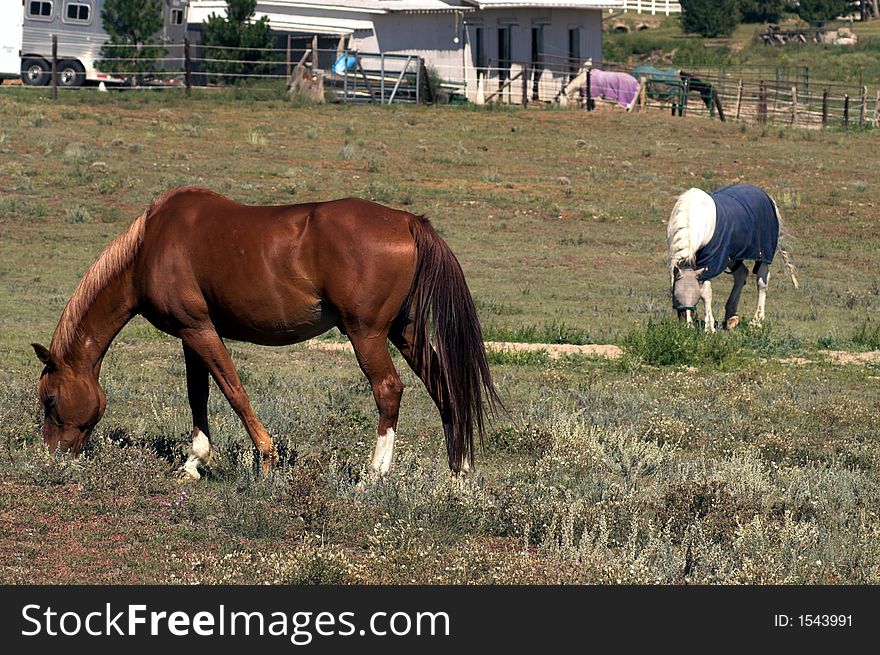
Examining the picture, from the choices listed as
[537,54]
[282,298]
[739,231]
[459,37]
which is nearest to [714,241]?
[739,231]

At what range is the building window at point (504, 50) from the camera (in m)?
42.5

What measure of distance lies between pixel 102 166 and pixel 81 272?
305 inches

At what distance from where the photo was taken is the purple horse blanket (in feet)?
140

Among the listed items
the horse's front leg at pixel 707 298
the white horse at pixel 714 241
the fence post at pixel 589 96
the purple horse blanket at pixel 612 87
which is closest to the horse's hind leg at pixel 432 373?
the white horse at pixel 714 241

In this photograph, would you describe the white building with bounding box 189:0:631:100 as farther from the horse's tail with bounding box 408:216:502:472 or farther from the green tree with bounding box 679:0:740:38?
the horse's tail with bounding box 408:216:502:472

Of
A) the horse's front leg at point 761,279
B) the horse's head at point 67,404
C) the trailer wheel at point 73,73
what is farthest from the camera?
the trailer wheel at point 73,73

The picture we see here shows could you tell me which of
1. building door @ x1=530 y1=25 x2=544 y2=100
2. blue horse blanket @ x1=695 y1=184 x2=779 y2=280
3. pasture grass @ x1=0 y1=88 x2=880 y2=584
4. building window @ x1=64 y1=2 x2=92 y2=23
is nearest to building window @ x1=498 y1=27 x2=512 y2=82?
building door @ x1=530 y1=25 x2=544 y2=100

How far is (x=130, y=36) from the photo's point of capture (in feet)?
127

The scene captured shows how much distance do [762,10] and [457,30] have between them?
37.8m

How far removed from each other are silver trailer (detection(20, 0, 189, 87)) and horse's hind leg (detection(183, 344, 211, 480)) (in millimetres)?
31600

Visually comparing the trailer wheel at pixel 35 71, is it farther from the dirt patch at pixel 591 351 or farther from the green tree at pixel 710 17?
the green tree at pixel 710 17

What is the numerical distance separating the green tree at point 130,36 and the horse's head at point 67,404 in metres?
31.0

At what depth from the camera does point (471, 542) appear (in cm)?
689

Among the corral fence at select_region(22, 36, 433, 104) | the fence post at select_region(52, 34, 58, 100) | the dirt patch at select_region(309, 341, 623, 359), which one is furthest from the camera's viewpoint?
the corral fence at select_region(22, 36, 433, 104)
